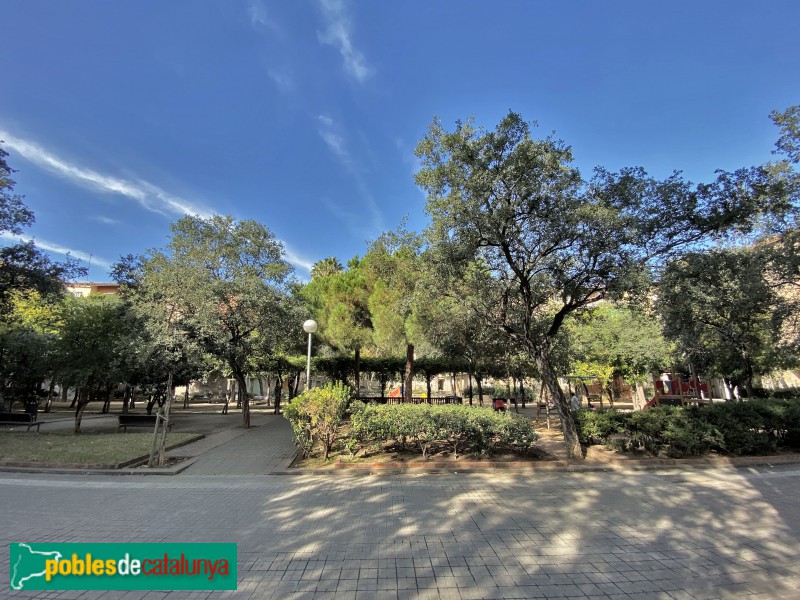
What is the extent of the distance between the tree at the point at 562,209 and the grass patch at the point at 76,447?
32.0ft

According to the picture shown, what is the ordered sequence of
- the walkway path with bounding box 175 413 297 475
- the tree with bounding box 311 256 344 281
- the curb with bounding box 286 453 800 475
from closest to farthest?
the curb with bounding box 286 453 800 475 < the walkway path with bounding box 175 413 297 475 < the tree with bounding box 311 256 344 281

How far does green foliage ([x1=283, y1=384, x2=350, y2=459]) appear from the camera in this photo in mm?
8578

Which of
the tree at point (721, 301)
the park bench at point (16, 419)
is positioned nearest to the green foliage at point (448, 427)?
the tree at point (721, 301)

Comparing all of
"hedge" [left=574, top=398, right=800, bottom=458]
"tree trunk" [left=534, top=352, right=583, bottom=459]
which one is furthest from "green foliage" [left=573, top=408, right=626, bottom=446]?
"tree trunk" [left=534, top=352, right=583, bottom=459]

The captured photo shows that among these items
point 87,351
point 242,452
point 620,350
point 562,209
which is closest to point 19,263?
point 87,351

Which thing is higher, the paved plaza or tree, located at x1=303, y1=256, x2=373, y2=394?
tree, located at x1=303, y1=256, x2=373, y2=394

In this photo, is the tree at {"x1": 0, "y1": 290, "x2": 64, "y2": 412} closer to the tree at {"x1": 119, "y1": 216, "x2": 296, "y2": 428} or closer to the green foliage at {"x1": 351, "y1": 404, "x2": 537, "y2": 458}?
the tree at {"x1": 119, "y1": 216, "x2": 296, "y2": 428}

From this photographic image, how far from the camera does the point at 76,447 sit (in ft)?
34.2

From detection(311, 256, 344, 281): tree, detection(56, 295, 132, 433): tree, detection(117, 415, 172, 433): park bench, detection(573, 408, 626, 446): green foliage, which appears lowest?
detection(117, 415, 172, 433): park bench

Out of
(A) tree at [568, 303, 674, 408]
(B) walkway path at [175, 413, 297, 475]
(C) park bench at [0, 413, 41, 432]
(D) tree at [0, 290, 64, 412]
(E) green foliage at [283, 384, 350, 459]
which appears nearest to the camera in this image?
(B) walkway path at [175, 413, 297, 475]

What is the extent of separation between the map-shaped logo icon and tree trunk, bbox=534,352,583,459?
29.9 feet

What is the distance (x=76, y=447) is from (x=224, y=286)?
20.4ft

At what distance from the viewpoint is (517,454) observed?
8703 mm

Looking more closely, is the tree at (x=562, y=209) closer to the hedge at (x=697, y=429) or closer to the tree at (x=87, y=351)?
the hedge at (x=697, y=429)
